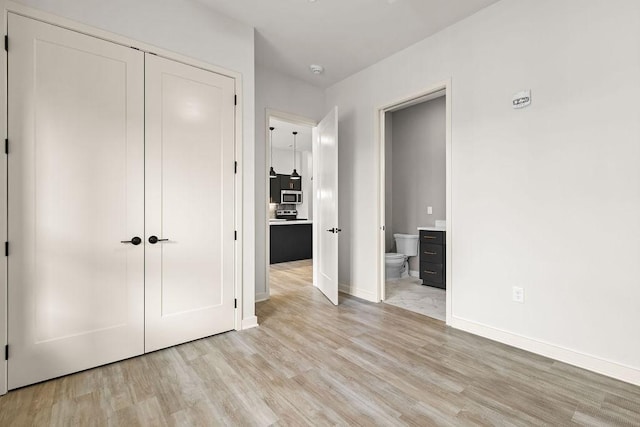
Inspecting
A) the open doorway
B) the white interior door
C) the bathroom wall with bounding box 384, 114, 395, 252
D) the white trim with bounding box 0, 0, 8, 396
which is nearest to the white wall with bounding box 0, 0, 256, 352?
the white trim with bounding box 0, 0, 8, 396

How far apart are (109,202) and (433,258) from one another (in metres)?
3.98

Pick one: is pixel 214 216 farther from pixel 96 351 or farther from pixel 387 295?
pixel 387 295

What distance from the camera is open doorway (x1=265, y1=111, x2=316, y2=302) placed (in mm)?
4404

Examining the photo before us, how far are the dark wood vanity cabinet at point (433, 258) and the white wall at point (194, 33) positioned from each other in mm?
2734

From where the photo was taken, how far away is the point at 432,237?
448cm

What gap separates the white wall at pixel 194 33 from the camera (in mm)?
2162

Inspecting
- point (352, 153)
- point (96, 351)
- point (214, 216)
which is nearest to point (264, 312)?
point (214, 216)

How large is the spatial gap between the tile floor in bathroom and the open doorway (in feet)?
4.80

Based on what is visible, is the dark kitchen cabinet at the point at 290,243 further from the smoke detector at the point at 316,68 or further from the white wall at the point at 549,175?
the white wall at the point at 549,175

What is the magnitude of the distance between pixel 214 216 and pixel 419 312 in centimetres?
240

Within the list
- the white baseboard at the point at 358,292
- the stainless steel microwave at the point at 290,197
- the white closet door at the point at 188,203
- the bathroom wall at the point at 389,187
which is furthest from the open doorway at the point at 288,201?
the bathroom wall at the point at 389,187

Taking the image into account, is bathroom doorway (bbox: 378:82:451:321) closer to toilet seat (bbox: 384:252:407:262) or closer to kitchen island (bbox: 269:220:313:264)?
toilet seat (bbox: 384:252:407:262)

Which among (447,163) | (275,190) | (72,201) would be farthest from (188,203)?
(275,190)

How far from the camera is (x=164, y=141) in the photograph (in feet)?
→ 8.05
